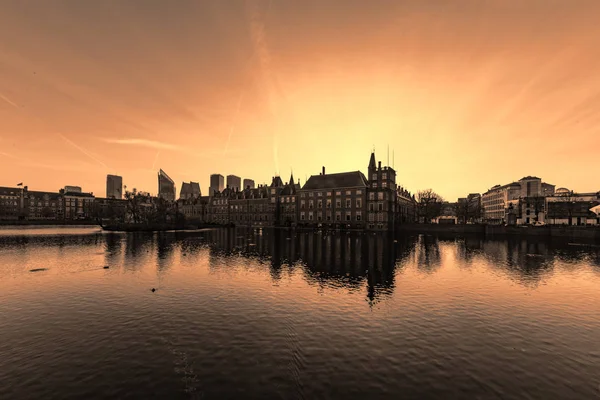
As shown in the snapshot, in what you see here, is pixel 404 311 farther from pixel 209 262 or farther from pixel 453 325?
pixel 209 262

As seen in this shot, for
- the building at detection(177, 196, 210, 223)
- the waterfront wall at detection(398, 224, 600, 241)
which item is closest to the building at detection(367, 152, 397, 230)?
the waterfront wall at detection(398, 224, 600, 241)

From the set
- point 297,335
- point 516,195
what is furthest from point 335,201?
point 516,195

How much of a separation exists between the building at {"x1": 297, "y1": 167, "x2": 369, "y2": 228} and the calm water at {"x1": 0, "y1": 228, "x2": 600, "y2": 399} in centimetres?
7693

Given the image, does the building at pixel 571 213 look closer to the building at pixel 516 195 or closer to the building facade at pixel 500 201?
the building at pixel 516 195

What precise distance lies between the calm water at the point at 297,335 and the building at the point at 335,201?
76.9 m

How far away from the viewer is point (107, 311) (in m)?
20.4

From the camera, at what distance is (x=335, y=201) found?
11562 cm

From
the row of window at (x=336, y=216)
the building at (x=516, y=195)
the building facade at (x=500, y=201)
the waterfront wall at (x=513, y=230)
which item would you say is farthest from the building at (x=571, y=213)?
the row of window at (x=336, y=216)

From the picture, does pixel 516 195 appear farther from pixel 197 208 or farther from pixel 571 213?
pixel 197 208

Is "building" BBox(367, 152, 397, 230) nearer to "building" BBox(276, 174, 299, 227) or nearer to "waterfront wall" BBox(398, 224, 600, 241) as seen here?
"waterfront wall" BBox(398, 224, 600, 241)

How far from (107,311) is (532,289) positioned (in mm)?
36746

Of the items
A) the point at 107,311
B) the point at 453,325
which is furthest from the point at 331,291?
the point at 107,311

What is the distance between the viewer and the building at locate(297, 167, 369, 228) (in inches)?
4338

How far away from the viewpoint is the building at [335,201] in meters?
110
